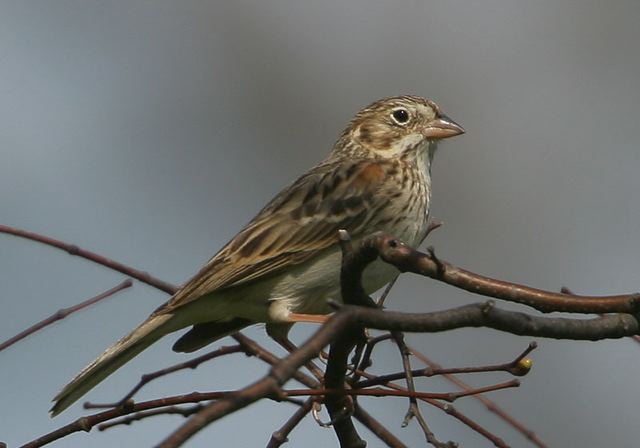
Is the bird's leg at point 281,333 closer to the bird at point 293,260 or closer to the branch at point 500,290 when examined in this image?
the bird at point 293,260

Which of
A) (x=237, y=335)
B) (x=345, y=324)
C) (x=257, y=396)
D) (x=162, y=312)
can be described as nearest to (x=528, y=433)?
(x=237, y=335)

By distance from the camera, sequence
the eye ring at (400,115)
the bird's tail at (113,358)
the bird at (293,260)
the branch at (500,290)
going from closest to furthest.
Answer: the branch at (500,290) → the bird's tail at (113,358) → the bird at (293,260) → the eye ring at (400,115)

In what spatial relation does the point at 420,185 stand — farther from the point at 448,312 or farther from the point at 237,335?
the point at 448,312

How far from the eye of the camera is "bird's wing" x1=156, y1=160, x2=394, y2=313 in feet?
16.5

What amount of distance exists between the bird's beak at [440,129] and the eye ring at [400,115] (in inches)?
6.1

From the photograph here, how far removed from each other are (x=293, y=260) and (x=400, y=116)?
145cm

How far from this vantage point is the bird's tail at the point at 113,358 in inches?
172

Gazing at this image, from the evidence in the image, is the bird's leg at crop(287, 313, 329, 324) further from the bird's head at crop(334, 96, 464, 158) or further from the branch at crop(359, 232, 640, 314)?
the branch at crop(359, 232, 640, 314)

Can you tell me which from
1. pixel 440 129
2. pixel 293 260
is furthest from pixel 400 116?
pixel 293 260

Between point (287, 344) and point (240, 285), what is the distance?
0.36 meters

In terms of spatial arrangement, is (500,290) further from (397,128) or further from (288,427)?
(397,128)

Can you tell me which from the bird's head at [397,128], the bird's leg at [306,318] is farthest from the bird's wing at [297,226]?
the bird's head at [397,128]

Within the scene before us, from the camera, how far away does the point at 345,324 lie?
2.36m

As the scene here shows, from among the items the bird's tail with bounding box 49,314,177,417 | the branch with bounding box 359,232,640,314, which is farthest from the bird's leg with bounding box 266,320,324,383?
the branch with bounding box 359,232,640,314
